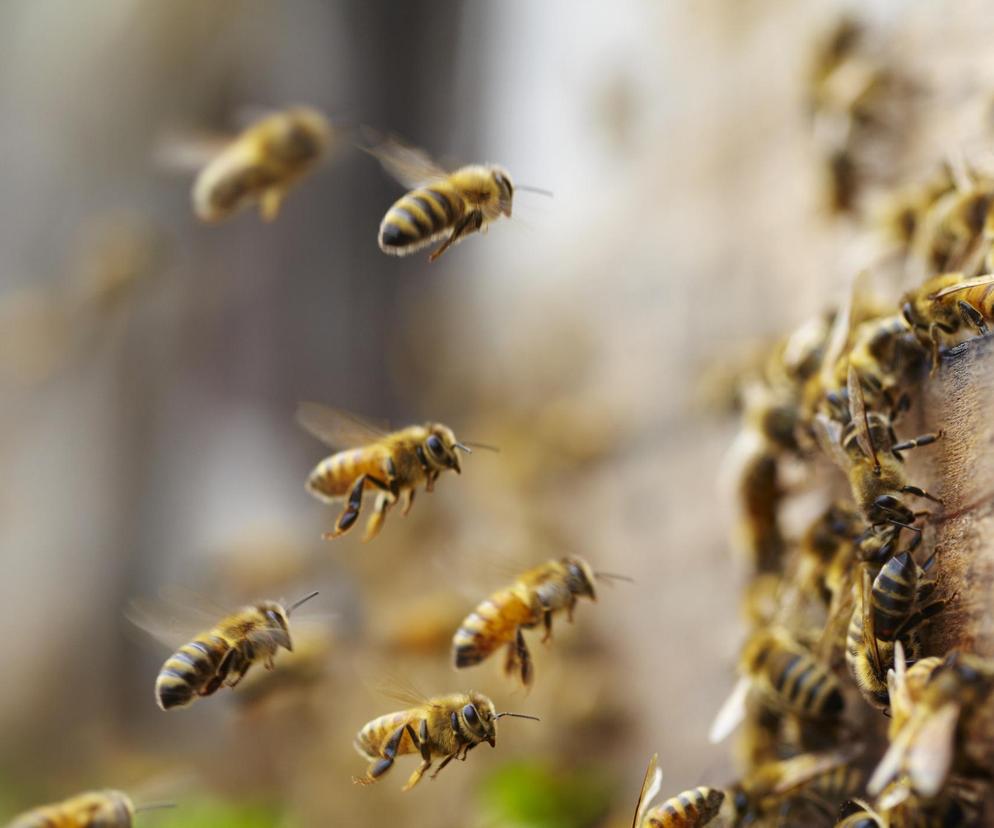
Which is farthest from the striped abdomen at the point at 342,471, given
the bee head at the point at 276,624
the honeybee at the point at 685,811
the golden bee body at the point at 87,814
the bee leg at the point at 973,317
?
the bee leg at the point at 973,317

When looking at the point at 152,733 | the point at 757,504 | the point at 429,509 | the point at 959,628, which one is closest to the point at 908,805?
the point at 959,628

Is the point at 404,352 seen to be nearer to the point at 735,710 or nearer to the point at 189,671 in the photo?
the point at 735,710

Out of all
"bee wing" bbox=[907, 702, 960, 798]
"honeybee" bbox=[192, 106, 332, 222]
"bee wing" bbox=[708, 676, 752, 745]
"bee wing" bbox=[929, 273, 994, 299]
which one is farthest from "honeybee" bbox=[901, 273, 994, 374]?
"honeybee" bbox=[192, 106, 332, 222]

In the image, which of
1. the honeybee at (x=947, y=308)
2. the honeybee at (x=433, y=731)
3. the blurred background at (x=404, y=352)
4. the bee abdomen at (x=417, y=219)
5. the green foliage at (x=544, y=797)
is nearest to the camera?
the honeybee at (x=947, y=308)

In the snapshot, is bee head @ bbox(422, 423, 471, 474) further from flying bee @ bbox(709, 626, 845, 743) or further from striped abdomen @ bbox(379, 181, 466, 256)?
flying bee @ bbox(709, 626, 845, 743)

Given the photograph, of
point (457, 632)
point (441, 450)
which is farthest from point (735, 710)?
point (441, 450)

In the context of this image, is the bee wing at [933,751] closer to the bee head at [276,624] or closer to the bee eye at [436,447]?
the bee eye at [436,447]
